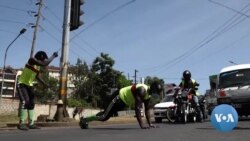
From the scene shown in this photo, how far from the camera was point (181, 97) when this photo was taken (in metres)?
14.0

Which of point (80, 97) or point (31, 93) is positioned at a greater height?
point (80, 97)

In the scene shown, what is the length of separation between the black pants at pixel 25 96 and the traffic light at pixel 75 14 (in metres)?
5.07

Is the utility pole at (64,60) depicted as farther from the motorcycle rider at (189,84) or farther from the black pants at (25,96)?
the black pants at (25,96)

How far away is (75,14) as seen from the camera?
15.3 m

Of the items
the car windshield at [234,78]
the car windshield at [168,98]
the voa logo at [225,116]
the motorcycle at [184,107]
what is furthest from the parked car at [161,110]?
the voa logo at [225,116]

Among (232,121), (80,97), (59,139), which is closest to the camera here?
(232,121)

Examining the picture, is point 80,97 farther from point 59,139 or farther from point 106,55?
point 59,139

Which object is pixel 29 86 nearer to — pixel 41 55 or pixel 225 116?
pixel 41 55

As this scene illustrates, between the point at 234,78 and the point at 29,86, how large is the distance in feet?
25.0

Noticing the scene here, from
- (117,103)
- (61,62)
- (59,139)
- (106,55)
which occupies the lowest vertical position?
(59,139)

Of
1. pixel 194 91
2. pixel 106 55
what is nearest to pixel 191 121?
pixel 194 91

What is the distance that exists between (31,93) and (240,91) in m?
7.20

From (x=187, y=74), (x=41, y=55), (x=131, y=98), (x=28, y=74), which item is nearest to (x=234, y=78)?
(x=187, y=74)

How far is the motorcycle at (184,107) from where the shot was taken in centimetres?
1394
